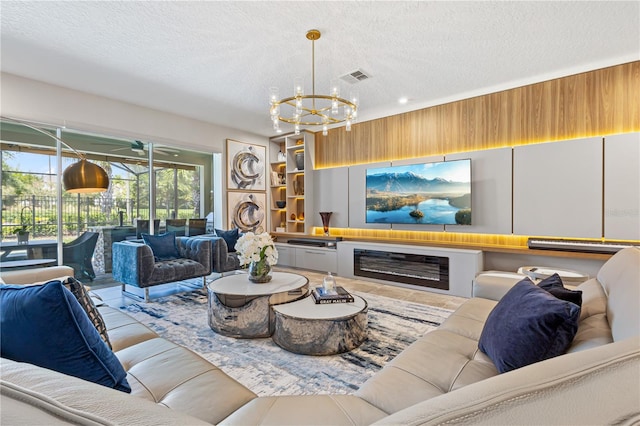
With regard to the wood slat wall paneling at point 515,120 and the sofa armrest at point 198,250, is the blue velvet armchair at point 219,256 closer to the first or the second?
the sofa armrest at point 198,250

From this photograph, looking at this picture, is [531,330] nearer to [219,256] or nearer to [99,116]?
[219,256]

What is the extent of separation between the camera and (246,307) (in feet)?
8.60

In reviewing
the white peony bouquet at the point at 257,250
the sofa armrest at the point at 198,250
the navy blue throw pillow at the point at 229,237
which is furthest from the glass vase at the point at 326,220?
the white peony bouquet at the point at 257,250

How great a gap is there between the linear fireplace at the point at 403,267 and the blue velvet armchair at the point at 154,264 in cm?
238

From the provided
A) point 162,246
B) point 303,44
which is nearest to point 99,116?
point 162,246

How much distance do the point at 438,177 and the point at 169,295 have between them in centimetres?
411

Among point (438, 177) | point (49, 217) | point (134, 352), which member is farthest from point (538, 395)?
point (49, 217)

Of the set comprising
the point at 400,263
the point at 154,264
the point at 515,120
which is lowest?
the point at 400,263

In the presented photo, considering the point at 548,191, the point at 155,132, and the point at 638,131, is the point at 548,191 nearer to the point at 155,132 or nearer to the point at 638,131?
the point at 638,131

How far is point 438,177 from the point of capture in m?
4.39

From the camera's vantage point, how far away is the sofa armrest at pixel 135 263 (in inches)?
144

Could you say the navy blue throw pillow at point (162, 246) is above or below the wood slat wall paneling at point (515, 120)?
below

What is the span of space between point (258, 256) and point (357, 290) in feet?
6.12

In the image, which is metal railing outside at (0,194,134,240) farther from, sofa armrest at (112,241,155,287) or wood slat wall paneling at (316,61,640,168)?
wood slat wall paneling at (316,61,640,168)
